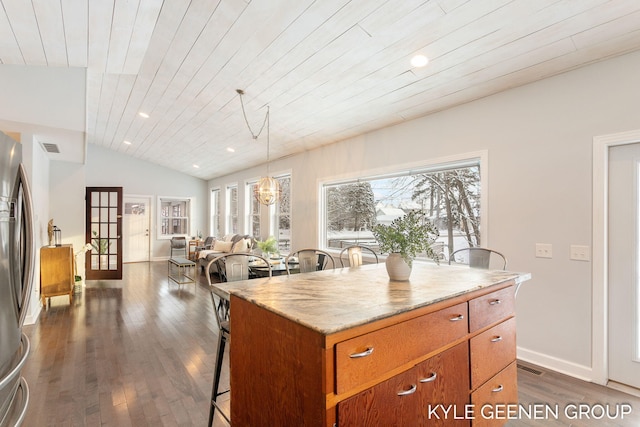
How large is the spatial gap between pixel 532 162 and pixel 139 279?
7.20 meters

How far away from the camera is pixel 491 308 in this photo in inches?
69.7

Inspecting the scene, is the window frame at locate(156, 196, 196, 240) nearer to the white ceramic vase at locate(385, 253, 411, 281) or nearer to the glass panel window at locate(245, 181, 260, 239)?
the glass panel window at locate(245, 181, 260, 239)

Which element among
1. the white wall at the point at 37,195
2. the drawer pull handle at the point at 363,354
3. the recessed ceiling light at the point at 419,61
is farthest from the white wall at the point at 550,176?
the white wall at the point at 37,195

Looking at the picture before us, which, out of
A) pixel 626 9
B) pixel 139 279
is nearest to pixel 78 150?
pixel 139 279

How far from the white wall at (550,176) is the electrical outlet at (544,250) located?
31mm

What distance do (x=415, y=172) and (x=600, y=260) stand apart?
2047 mm

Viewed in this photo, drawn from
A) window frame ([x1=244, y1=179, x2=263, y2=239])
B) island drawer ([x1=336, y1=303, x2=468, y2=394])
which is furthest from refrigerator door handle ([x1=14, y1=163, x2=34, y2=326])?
window frame ([x1=244, y1=179, x2=263, y2=239])

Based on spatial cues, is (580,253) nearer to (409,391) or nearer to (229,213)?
(409,391)

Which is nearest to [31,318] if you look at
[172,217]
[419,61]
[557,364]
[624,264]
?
[419,61]

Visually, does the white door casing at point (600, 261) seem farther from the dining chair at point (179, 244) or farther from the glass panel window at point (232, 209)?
the dining chair at point (179, 244)

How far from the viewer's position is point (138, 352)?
3098 mm

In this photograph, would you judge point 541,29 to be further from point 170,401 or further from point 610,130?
point 170,401

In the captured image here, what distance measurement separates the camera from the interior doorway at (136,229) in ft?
30.9

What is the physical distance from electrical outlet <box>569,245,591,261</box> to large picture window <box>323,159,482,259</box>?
2.87 feet
